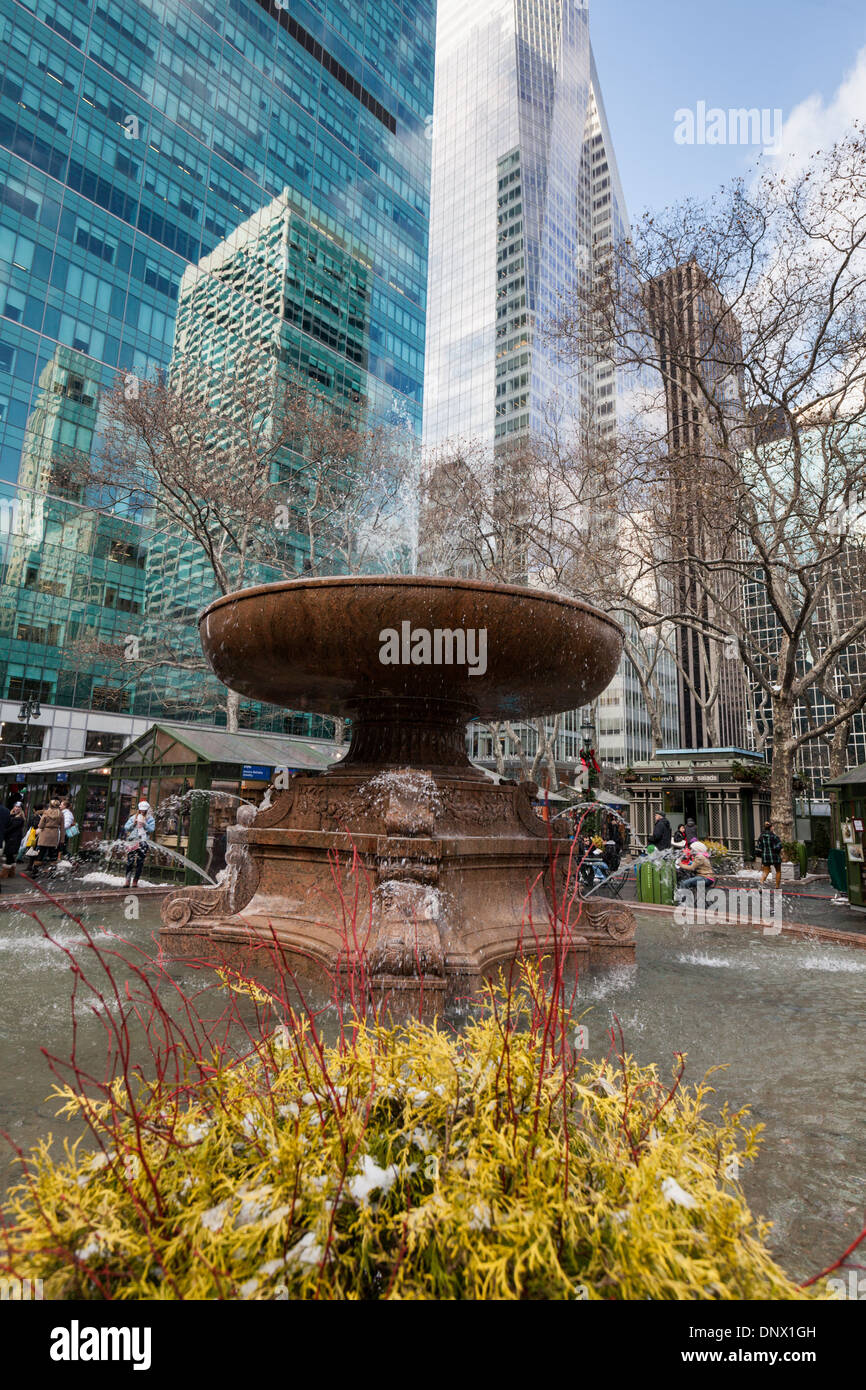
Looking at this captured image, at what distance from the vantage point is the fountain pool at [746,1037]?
7.69ft

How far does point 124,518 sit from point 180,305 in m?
17.8

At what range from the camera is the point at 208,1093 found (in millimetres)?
1671

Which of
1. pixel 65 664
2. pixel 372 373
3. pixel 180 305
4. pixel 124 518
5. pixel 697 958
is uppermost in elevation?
pixel 372 373

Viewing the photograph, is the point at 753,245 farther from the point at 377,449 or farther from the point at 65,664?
the point at 65,664

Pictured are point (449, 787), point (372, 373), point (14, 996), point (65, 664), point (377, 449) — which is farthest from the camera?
point (372, 373)

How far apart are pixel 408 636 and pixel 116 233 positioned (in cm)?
5399

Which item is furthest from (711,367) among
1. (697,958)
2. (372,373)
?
(372,373)

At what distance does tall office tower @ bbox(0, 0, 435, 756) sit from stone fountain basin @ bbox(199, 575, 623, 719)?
22798 millimetres

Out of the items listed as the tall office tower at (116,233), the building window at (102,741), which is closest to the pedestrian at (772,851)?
the tall office tower at (116,233)

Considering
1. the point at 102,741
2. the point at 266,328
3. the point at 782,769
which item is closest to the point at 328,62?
the point at 266,328

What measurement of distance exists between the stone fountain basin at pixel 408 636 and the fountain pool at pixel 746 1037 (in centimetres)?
231

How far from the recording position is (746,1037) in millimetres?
4078

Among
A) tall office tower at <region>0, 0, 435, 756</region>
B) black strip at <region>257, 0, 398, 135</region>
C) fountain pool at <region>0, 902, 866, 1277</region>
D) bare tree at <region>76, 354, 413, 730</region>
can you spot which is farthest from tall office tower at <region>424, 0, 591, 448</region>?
fountain pool at <region>0, 902, 866, 1277</region>

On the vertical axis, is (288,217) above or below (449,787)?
above
